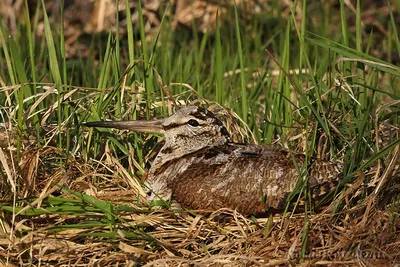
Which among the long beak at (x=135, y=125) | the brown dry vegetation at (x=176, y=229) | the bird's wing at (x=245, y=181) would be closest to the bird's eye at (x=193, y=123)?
the long beak at (x=135, y=125)

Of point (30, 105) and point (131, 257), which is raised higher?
point (30, 105)

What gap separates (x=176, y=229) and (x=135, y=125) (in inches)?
32.8

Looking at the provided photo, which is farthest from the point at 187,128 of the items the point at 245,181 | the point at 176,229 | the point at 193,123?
the point at 176,229

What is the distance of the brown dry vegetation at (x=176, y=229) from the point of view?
4.28 m

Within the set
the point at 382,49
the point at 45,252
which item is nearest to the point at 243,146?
the point at 45,252

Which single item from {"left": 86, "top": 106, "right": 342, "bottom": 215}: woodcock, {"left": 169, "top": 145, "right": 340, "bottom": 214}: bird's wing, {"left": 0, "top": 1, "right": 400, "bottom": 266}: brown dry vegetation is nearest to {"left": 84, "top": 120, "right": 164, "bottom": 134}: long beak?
{"left": 86, "top": 106, "right": 342, "bottom": 215}: woodcock

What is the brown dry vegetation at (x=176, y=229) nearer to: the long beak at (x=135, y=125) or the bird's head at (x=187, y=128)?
the long beak at (x=135, y=125)

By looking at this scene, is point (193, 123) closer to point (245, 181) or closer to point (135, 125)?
point (135, 125)

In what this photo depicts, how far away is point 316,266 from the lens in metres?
4.24

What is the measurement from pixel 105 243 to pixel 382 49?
5.10 meters

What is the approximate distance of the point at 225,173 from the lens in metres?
4.75

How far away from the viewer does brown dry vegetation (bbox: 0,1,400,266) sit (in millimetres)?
4281

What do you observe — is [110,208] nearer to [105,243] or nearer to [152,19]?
[105,243]

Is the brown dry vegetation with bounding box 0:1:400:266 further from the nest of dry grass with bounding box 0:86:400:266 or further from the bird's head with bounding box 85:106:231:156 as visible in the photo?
the bird's head with bounding box 85:106:231:156
